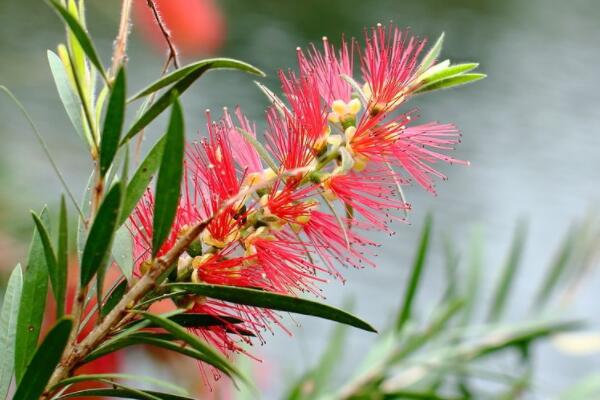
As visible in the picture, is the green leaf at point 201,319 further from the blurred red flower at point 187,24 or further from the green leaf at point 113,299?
the blurred red flower at point 187,24

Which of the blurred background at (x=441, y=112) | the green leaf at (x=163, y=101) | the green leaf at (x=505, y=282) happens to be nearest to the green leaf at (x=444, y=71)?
the green leaf at (x=163, y=101)

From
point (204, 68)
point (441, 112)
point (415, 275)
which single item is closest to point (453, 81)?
point (204, 68)

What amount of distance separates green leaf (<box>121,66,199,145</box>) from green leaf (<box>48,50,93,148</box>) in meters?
0.02

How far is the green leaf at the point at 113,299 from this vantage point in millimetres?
348

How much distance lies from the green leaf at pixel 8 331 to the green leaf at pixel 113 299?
4 cm

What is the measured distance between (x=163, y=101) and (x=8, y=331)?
0.39ft

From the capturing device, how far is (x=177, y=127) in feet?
0.95

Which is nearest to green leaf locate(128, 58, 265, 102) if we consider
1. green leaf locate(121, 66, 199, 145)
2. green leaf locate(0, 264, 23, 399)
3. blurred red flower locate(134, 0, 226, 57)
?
green leaf locate(121, 66, 199, 145)

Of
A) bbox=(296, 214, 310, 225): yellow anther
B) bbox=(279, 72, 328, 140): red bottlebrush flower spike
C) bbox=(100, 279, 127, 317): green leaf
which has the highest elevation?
bbox=(279, 72, 328, 140): red bottlebrush flower spike

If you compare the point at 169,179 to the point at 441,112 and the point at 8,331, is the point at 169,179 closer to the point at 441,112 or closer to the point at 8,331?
the point at 8,331

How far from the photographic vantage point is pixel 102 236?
0.31 metres

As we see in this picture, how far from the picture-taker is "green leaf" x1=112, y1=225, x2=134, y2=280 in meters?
0.34

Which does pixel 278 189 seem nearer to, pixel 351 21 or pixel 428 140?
pixel 428 140

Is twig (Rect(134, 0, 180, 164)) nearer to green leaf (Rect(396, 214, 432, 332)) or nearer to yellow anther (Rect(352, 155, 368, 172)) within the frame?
yellow anther (Rect(352, 155, 368, 172))
